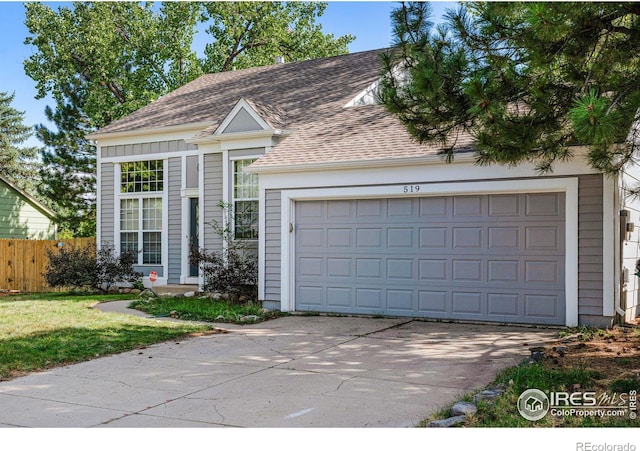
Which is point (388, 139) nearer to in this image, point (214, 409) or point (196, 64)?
point (214, 409)

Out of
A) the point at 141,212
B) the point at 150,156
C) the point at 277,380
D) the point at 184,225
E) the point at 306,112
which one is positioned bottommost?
the point at 277,380

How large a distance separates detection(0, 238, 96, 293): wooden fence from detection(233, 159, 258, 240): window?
6914mm

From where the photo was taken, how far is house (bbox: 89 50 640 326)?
32.3 ft

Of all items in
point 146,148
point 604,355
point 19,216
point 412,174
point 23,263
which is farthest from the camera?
point 19,216

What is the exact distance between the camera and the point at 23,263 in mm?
19406

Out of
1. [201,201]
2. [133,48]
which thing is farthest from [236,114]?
[133,48]

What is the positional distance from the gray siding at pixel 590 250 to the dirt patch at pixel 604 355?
42 cm

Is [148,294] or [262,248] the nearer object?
[262,248]

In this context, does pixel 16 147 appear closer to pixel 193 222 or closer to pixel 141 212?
pixel 141 212

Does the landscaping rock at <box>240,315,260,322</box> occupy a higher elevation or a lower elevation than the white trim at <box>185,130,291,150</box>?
lower

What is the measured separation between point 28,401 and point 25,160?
1574 inches

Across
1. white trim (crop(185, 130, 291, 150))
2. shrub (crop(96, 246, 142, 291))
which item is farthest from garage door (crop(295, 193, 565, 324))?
shrub (crop(96, 246, 142, 291))

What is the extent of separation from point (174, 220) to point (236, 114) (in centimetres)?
369

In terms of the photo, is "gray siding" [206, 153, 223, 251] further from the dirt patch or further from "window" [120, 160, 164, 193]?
the dirt patch
